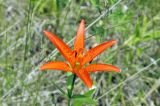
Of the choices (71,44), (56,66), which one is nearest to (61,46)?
(56,66)

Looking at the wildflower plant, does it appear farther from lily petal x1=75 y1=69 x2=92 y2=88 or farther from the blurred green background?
the blurred green background

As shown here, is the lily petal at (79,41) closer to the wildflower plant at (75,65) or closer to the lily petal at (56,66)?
the wildflower plant at (75,65)

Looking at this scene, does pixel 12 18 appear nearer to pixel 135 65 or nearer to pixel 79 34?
pixel 135 65

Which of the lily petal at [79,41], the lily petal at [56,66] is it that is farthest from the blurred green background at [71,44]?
the lily petal at [56,66]

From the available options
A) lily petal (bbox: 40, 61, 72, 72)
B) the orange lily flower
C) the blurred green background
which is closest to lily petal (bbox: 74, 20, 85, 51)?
the orange lily flower

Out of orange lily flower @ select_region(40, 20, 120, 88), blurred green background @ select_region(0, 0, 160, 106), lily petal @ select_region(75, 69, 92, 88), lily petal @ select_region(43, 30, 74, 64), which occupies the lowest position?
blurred green background @ select_region(0, 0, 160, 106)

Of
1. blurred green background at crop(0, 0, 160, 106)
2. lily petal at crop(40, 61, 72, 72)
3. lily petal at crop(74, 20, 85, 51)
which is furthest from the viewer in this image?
blurred green background at crop(0, 0, 160, 106)

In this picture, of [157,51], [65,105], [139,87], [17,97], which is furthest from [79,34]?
[157,51]
